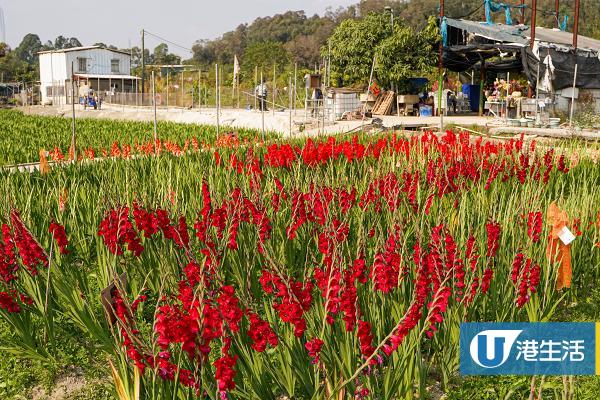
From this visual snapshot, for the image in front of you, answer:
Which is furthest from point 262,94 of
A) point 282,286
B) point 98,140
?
point 282,286

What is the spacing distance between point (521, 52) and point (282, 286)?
54.4 feet

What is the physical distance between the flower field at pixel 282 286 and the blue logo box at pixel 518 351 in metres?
0.08

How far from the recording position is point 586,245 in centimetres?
391

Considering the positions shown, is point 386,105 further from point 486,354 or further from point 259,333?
point 259,333

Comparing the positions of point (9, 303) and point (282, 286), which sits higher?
point (282, 286)

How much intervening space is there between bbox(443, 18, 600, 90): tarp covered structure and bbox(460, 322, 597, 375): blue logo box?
14720mm

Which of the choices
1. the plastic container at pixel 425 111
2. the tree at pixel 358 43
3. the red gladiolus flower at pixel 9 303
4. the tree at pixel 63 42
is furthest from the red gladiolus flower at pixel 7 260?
the tree at pixel 63 42

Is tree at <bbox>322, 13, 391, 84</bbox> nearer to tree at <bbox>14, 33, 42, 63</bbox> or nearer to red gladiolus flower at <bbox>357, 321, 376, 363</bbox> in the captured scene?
red gladiolus flower at <bbox>357, 321, 376, 363</bbox>

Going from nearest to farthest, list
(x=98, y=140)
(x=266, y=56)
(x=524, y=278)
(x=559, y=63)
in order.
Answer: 1. (x=524, y=278)
2. (x=98, y=140)
3. (x=559, y=63)
4. (x=266, y=56)

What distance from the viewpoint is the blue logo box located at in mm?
2756

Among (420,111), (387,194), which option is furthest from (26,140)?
(420,111)

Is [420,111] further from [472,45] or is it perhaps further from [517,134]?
[517,134]

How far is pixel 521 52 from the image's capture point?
17.2 meters

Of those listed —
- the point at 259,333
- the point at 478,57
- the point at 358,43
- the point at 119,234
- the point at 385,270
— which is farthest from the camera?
the point at 358,43
